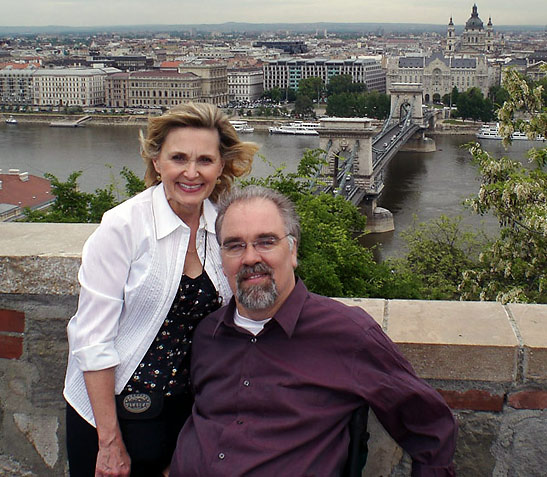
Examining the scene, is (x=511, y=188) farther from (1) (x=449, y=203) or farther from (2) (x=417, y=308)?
(1) (x=449, y=203)

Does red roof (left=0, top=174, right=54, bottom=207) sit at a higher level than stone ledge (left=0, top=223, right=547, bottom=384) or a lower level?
lower

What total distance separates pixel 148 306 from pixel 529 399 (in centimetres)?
54

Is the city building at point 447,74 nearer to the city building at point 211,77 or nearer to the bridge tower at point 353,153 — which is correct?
the city building at point 211,77

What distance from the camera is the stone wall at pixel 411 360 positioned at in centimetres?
117

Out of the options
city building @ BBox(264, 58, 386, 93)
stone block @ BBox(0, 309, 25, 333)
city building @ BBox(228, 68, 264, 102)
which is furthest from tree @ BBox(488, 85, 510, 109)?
stone block @ BBox(0, 309, 25, 333)

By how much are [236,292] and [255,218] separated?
101 millimetres

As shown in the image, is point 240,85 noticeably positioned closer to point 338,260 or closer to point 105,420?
point 338,260

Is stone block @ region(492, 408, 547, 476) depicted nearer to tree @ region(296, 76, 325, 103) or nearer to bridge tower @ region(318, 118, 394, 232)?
bridge tower @ region(318, 118, 394, 232)

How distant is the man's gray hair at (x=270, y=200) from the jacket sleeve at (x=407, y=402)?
18 centimetres

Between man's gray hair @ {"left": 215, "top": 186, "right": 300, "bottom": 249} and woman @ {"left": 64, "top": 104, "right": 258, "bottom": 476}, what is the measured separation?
0.23 feet

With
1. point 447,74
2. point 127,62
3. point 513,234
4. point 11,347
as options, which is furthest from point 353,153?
point 127,62

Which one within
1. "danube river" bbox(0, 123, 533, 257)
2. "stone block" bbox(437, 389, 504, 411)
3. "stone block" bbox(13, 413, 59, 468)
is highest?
"stone block" bbox(437, 389, 504, 411)

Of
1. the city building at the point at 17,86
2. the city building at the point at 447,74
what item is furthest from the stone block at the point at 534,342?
the city building at the point at 17,86

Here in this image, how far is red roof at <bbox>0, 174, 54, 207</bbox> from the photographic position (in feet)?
57.4
